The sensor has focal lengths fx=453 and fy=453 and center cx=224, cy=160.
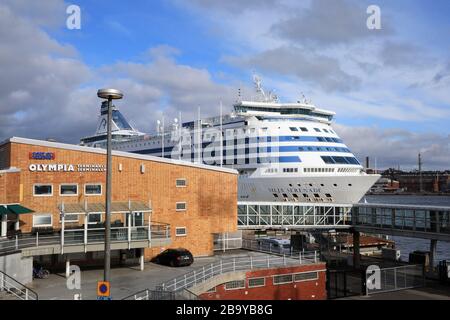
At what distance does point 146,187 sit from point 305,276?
1009 cm

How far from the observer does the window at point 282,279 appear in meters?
22.9

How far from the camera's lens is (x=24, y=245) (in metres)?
19.9

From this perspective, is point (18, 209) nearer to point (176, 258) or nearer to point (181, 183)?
point (176, 258)

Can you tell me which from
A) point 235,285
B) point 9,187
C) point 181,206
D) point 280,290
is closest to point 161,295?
point 235,285

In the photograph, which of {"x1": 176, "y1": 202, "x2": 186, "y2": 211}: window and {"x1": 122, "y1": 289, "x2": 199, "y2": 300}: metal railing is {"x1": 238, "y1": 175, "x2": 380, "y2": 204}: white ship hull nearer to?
{"x1": 176, "y1": 202, "x2": 186, "y2": 211}: window

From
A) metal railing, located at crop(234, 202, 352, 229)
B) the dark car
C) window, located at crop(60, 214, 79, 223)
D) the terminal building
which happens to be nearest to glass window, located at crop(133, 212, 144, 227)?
Answer: the terminal building

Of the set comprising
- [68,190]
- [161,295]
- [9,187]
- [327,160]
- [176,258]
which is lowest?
[161,295]

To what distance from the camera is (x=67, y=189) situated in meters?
23.8

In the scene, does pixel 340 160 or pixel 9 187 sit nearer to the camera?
pixel 9 187

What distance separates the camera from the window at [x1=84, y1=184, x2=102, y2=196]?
24.2 metres

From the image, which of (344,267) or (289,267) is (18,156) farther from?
(344,267)

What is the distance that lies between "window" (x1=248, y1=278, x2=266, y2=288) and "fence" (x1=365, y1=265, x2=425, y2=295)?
23.4 ft

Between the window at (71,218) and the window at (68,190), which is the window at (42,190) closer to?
the window at (68,190)
